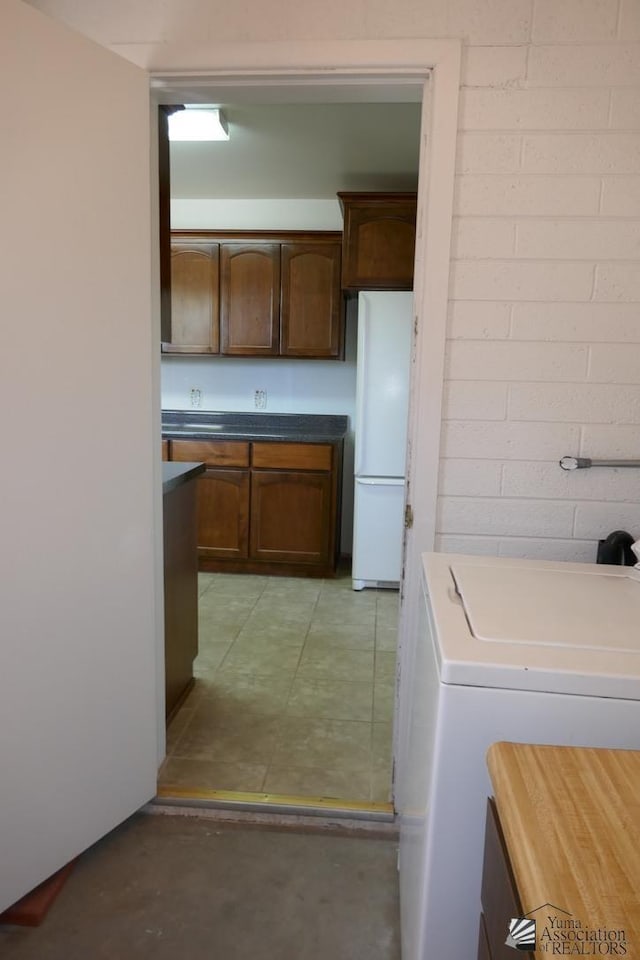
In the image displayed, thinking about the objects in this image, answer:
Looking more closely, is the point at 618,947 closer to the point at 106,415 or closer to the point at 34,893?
the point at 106,415

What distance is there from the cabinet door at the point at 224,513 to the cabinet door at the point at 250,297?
858 mm

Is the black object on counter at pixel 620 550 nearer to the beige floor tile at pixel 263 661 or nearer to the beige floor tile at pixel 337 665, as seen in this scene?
the beige floor tile at pixel 337 665

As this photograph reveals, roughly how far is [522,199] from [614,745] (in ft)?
4.25

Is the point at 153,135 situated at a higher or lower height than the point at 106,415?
higher

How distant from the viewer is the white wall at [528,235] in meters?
1.56

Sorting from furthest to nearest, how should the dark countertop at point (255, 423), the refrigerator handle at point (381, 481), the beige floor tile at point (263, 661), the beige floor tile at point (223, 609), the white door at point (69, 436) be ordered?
the dark countertop at point (255, 423)
the refrigerator handle at point (381, 481)
the beige floor tile at point (223, 609)
the beige floor tile at point (263, 661)
the white door at point (69, 436)

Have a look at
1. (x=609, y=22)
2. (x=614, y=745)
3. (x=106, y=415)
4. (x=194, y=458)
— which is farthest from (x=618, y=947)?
(x=194, y=458)

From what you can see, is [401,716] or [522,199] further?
[401,716]

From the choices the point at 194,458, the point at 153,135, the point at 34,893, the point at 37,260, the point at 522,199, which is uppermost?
the point at 153,135

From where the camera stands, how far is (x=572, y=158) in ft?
5.22

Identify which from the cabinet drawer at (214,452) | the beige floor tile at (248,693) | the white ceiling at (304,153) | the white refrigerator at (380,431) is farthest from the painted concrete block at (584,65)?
the cabinet drawer at (214,452)

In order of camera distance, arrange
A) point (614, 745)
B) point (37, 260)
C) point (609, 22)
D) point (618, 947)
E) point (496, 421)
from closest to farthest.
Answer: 1. point (618, 947)
2. point (614, 745)
3. point (37, 260)
4. point (609, 22)
5. point (496, 421)

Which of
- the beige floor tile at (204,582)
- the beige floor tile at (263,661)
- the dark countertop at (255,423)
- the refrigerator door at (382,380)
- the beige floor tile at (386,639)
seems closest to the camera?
the beige floor tile at (263,661)

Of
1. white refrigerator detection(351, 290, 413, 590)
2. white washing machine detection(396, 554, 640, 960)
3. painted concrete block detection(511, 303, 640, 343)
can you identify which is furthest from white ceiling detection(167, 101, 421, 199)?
white washing machine detection(396, 554, 640, 960)
